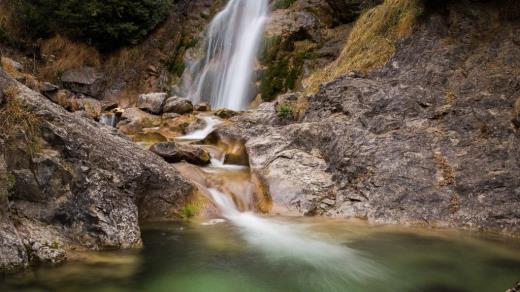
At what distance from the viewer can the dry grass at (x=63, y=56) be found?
20.3m

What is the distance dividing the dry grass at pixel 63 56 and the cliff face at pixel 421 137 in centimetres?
1389

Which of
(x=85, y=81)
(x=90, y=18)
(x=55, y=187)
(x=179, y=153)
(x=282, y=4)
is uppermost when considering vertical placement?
(x=90, y=18)

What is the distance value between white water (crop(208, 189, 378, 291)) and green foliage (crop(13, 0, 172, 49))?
16.5 m

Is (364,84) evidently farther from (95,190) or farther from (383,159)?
(95,190)

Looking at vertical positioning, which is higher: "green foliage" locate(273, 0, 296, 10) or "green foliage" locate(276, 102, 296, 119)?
"green foliage" locate(273, 0, 296, 10)

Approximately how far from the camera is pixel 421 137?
7.52 metres

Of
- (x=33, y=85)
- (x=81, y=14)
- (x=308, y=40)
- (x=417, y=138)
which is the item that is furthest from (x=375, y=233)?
(x=81, y=14)

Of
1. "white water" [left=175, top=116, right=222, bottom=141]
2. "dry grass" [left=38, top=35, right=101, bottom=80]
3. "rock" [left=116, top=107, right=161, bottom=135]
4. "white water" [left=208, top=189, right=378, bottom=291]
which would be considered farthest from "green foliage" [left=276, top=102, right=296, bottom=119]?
"dry grass" [left=38, top=35, right=101, bottom=80]

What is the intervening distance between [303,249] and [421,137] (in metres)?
3.46

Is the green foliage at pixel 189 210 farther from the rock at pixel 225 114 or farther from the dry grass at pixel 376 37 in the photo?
the rock at pixel 225 114

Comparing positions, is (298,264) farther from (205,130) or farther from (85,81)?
(85,81)

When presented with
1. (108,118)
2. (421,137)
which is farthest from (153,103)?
(421,137)

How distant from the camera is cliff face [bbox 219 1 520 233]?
6.50 meters

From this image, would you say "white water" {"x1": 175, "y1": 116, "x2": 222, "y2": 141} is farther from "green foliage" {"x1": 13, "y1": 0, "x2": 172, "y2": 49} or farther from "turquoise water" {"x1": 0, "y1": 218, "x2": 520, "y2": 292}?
"green foliage" {"x1": 13, "y1": 0, "x2": 172, "y2": 49}
